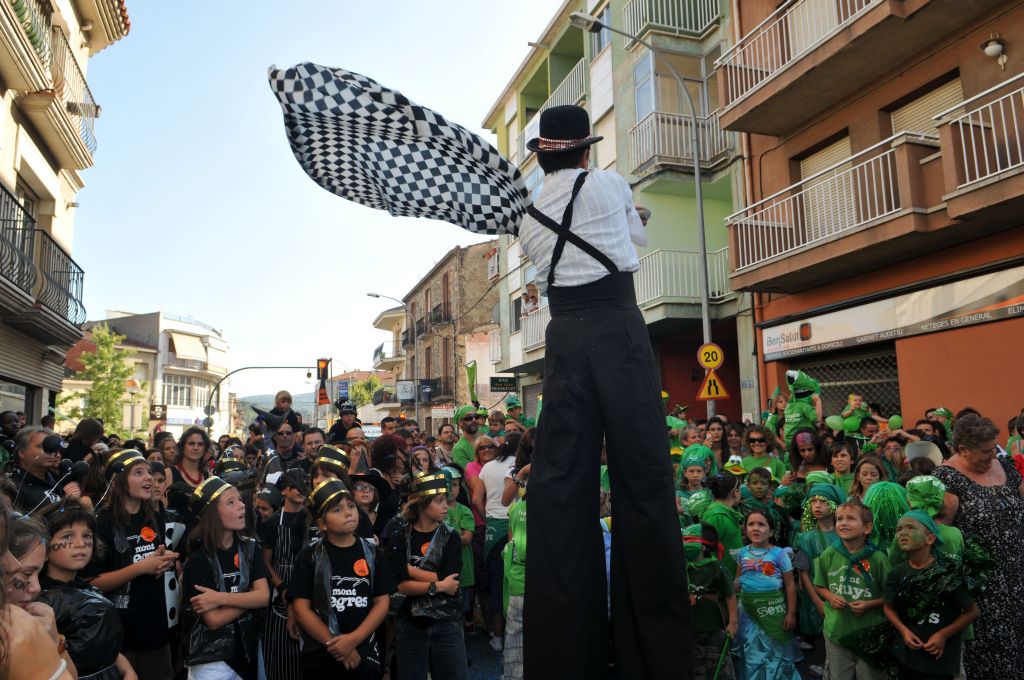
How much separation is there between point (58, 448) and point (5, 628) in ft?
15.7

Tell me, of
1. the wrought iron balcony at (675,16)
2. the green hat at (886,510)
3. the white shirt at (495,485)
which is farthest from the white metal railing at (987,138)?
the wrought iron balcony at (675,16)

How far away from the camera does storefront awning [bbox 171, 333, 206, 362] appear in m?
58.8

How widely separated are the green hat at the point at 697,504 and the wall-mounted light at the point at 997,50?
28.2 ft

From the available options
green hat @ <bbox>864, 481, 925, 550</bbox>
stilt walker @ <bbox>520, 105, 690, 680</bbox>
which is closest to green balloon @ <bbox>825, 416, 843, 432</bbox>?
green hat @ <bbox>864, 481, 925, 550</bbox>

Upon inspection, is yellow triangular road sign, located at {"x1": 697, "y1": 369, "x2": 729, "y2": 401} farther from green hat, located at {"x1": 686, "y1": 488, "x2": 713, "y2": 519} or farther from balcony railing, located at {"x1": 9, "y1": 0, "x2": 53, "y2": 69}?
balcony railing, located at {"x1": 9, "y1": 0, "x2": 53, "y2": 69}

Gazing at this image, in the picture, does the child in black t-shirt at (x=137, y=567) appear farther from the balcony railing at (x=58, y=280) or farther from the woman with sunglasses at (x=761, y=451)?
the balcony railing at (x=58, y=280)

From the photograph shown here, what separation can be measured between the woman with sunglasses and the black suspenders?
535cm

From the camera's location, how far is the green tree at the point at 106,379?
1313 inches

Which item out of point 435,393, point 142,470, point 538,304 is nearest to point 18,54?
point 142,470

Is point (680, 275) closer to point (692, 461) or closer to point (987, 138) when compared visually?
point (987, 138)

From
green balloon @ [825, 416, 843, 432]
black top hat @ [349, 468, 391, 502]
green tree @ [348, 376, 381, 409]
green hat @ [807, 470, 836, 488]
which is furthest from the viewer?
green tree @ [348, 376, 381, 409]

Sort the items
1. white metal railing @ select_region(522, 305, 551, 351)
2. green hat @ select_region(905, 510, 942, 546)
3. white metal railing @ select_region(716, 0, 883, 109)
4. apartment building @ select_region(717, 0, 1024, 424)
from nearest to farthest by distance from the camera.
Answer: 1. green hat @ select_region(905, 510, 942, 546)
2. apartment building @ select_region(717, 0, 1024, 424)
3. white metal railing @ select_region(716, 0, 883, 109)
4. white metal railing @ select_region(522, 305, 551, 351)

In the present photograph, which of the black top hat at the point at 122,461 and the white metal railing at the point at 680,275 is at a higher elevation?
the white metal railing at the point at 680,275

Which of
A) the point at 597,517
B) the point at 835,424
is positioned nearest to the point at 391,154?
the point at 597,517
